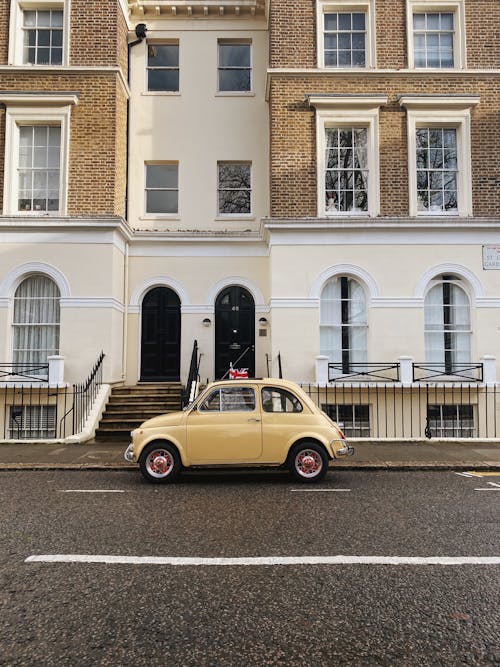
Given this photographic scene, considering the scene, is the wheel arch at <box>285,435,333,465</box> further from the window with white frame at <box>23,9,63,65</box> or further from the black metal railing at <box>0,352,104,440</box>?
the window with white frame at <box>23,9,63,65</box>

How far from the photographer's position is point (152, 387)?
1334 cm

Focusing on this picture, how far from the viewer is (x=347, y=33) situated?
13.6 meters

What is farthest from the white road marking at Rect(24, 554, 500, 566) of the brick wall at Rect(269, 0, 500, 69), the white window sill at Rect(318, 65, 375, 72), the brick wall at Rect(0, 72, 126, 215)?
the brick wall at Rect(269, 0, 500, 69)

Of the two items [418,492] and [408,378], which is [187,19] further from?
[418,492]

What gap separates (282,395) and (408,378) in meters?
5.44

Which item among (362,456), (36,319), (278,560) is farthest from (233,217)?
(278,560)

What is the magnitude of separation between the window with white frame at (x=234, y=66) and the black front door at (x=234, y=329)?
6089 millimetres

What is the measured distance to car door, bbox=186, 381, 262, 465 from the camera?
301 inches

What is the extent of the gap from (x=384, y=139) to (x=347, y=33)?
3173 millimetres

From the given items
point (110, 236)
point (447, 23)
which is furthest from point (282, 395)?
point (447, 23)

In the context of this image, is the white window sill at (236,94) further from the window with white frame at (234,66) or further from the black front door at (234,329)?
the black front door at (234,329)

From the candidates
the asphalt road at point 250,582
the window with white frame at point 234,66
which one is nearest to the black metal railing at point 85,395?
the asphalt road at point 250,582

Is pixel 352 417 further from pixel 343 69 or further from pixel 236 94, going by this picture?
pixel 236 94

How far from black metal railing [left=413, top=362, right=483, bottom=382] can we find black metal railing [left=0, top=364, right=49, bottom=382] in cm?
912
